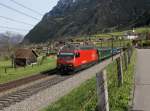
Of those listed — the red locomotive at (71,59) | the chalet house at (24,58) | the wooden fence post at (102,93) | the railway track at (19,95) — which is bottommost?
the chalet house at (24,58)

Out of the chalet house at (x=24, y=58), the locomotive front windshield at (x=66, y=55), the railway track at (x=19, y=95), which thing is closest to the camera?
the railway track at (x=19, y=95)

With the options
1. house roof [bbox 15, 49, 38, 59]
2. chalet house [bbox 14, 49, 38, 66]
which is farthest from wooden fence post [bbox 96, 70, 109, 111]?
house roof [bbox 15, 49, 38, 59]

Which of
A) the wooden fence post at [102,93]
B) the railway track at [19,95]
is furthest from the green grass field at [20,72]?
the wooden fence post at [102,93]

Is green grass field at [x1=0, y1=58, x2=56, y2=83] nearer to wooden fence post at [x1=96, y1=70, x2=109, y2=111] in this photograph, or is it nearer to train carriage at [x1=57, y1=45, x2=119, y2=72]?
train carriage at [x1=57, y1=45, x2=119, y2=72]

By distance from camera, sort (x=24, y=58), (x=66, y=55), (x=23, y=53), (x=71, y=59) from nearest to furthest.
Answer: (x=71, y=59)
(x=66, y=55)
(x=24, y=58)
(x=23, y=53)

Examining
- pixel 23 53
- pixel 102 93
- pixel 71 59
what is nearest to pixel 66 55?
pixel 71 59

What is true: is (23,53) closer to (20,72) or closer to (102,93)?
(20,72)

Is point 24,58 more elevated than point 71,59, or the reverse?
point 71,59

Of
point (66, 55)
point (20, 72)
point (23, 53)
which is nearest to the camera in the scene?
point (66, 55)

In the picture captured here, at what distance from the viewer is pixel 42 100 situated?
23250mm

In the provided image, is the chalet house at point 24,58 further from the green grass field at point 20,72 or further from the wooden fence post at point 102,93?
the wooden fence post at point 102,93

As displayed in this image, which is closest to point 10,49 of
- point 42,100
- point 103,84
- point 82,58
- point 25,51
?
point 25,51

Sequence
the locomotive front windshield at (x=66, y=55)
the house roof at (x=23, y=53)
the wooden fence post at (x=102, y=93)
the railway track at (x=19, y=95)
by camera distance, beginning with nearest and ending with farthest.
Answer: the wooden fence post at (x=102, y=93)
the railway track at (x=19, y=95)
the locomotive front windshield at (x=66, y=55)
the house roof at (x=23, y=53)

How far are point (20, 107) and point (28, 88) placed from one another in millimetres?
8665
